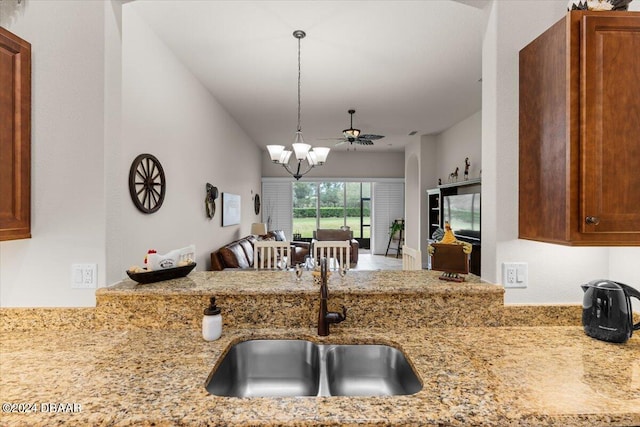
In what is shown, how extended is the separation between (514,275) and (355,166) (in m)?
7.12

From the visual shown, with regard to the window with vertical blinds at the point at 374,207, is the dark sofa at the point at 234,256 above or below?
below

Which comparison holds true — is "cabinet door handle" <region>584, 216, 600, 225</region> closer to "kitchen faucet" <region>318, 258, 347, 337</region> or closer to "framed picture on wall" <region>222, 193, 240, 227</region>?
"kitchen faucet" <region>318, 258, 347, 337</region>

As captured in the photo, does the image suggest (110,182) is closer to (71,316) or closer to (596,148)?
(71,316)

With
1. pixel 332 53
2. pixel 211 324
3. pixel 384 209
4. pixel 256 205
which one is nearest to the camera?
pixel 211 324

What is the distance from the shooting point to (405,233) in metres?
7.78

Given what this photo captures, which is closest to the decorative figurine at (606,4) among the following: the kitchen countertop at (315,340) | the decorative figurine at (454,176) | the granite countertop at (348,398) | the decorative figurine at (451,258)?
the decorative figurine at (451,258)

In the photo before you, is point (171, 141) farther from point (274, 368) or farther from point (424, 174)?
point (424, 174)

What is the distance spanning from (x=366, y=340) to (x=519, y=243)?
33.3 inches

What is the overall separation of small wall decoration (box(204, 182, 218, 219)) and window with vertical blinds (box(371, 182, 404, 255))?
5384mm

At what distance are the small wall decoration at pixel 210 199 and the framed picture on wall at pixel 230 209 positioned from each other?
1.45 feet

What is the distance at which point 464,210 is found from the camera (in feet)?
16.3

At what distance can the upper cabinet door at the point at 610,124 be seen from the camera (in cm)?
114

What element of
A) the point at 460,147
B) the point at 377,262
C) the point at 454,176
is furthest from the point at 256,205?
the point at 460,147

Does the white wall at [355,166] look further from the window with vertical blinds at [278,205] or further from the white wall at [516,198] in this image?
A: the white wall at [516,198]
